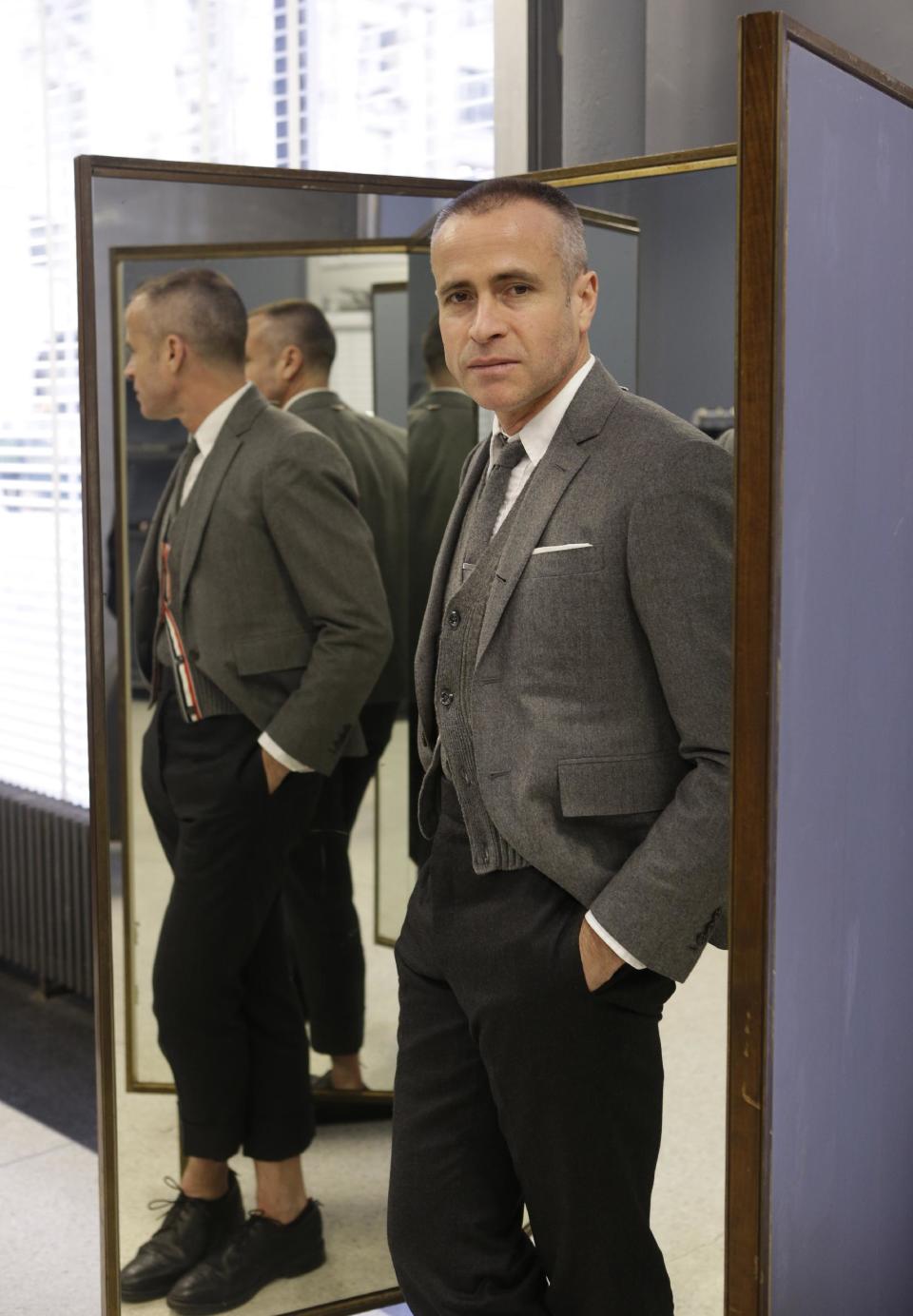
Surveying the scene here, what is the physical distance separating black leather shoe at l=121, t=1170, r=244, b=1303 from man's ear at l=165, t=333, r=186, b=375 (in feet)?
4.09

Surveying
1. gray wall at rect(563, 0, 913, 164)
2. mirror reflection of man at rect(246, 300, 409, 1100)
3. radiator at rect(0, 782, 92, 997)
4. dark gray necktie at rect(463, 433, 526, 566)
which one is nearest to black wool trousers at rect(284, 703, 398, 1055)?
mirror reflection of man at rect(246, 300, 409, 1100)

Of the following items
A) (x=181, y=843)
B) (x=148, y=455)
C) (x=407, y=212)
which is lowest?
(x=181, y=843)

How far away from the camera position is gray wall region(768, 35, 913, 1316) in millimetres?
1437

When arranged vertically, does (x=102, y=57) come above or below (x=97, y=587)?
above

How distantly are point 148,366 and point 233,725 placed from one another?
543 mm

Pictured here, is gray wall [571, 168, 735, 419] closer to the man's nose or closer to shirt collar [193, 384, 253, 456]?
the man's nose

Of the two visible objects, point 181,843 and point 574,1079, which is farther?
point 181,843

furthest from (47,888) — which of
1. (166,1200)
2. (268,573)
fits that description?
(268,573)

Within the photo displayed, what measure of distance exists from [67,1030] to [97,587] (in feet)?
7.15

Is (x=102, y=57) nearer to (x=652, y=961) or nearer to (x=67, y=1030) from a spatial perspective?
(x=67, y=1030)

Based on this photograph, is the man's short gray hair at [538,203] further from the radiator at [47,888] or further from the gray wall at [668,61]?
the radiator at [47,888]

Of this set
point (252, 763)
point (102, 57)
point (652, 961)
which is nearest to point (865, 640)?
point (652, 961)

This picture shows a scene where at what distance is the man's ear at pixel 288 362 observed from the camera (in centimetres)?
238

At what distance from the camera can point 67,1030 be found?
409 cm
